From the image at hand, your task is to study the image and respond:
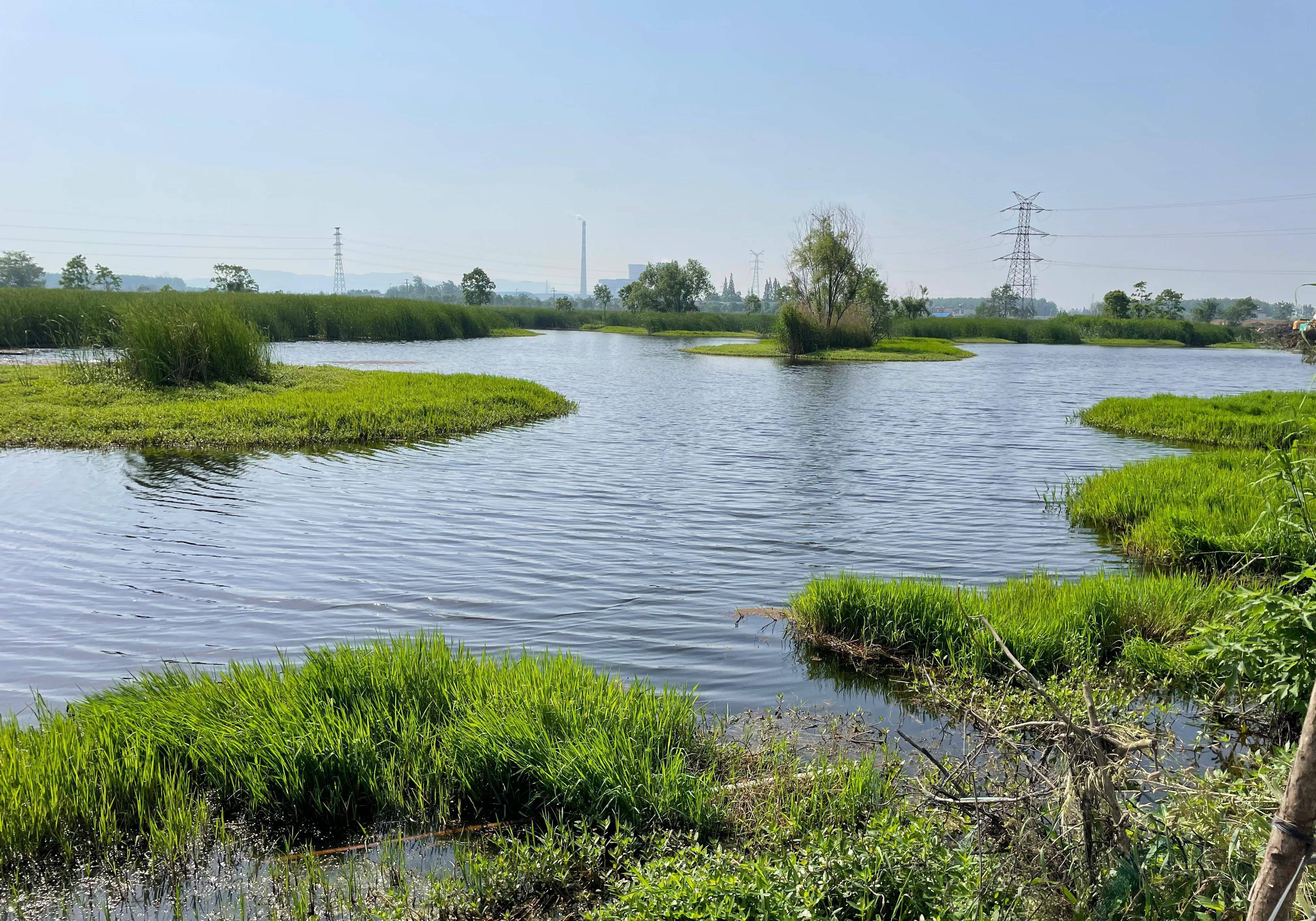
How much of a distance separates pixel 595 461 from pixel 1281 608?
1363 centimetres

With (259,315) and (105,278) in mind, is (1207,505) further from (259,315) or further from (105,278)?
(105,278)

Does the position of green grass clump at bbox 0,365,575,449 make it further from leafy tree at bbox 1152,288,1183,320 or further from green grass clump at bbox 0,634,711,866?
leafy tree at bbox 1152,288,1183,320

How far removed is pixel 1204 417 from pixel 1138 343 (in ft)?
272

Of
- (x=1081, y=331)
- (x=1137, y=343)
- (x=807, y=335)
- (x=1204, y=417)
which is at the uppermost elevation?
(x=1081, y=331)

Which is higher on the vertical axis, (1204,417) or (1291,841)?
(1204,417)

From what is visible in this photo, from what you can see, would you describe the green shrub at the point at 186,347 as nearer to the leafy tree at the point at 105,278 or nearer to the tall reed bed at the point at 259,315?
the tall reed bed at the point at 259,315

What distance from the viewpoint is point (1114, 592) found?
7.55 metres

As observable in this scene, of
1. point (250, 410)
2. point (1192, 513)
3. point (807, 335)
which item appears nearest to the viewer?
point (1192, 513)

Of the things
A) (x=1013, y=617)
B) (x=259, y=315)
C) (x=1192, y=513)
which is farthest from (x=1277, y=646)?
(x=259, y=315)

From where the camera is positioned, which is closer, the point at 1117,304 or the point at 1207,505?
the point at 1207,505

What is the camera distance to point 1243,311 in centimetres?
13550

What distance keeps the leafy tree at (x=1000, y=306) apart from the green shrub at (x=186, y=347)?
429 feet

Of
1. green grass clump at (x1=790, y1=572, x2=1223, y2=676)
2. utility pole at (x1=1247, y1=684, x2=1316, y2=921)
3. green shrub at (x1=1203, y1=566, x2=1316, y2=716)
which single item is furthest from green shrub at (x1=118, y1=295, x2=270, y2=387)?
utility pole at (x1=1247, y1=684, x2=1316, y2=921)

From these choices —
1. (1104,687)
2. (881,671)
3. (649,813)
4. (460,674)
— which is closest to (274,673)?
(460,674)
